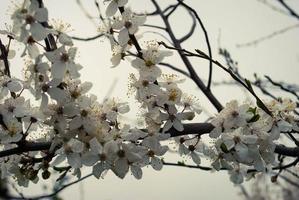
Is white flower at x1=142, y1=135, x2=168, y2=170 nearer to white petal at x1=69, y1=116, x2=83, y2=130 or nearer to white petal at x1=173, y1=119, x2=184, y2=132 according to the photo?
white petal at x1=173, y1=119, x2=184, y2=132

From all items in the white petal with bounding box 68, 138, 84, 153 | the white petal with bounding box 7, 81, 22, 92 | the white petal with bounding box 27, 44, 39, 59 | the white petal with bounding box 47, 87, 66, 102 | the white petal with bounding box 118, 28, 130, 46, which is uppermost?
the white petal with bounding box 118, 28, 130, 46

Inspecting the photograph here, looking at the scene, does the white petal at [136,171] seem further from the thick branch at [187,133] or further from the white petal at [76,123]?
the white petal at [76,123]

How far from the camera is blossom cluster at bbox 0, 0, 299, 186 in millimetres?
1812

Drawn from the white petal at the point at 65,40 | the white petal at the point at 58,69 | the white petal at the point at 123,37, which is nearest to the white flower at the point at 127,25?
the white petal at the point at 123,37

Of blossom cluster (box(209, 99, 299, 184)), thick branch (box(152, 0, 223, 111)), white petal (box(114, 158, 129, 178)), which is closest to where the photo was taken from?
white petal (box(114, 158, 129, 178))

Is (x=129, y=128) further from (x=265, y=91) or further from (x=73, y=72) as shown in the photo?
(x=265, y=91)

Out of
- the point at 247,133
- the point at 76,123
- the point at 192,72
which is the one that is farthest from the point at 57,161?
the point at 192,72

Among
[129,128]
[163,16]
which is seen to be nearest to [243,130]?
[129,128]

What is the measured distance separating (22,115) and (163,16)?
71.2 inches

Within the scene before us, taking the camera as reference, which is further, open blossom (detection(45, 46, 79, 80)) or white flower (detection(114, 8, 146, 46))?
white flower (detection(114, 8, 146, 46))

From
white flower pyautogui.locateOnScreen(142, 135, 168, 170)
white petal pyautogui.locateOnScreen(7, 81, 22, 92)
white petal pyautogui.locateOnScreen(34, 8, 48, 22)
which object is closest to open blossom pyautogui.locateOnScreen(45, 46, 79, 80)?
white petal pyautogui.locateOnScreen(34, 8, 48, 22)

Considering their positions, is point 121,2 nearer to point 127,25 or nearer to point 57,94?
point 127,25

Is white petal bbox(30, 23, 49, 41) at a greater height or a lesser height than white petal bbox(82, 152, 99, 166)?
greater

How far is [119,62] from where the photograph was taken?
2.11 metres
